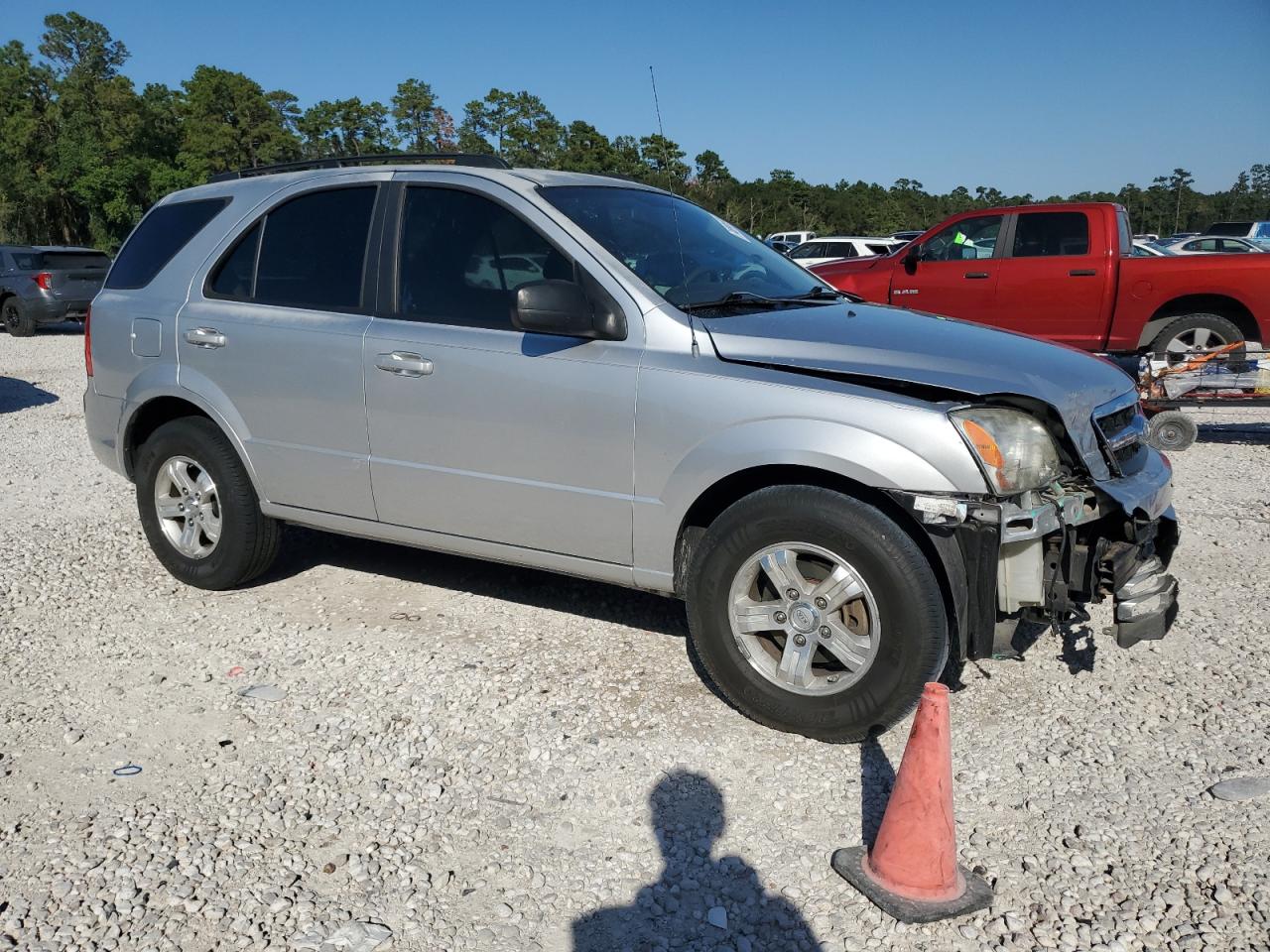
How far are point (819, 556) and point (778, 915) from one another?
118 centimetres

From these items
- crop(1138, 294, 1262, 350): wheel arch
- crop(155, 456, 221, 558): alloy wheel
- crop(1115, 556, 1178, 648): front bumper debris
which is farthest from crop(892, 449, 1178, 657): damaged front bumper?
crop(1138, 294, 1262, 350): wheel arch

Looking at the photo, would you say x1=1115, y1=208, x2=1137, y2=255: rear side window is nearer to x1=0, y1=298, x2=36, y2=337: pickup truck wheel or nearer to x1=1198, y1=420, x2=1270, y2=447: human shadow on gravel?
x1=1198, y1=420, x2=1270, y2=447: human shadow on gravel

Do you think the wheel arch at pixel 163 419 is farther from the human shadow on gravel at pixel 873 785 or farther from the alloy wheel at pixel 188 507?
the human shadow on gravel at pixel 873 785

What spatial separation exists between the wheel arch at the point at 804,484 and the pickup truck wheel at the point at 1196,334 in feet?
23.6

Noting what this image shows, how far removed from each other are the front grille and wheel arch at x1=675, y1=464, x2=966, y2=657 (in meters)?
0.77

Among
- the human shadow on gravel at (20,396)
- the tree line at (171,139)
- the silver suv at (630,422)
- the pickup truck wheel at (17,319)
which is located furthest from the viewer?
the tree line at (171,139)

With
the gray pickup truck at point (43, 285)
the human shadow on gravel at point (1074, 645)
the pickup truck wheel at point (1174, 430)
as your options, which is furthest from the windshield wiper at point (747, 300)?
the gray pickup truck at point (43, 285)

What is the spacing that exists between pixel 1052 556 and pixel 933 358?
0.77 metres

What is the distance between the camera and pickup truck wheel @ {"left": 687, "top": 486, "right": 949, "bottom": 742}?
3.34 meters

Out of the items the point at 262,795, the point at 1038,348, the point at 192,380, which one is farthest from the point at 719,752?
the point at 192,380

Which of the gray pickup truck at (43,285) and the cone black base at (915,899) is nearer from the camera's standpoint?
the cone black base at (915,899)

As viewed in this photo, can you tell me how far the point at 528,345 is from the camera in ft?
13.2

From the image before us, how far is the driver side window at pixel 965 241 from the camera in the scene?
10.9m

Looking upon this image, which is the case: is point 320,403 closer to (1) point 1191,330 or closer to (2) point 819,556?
(2) point 819,556
